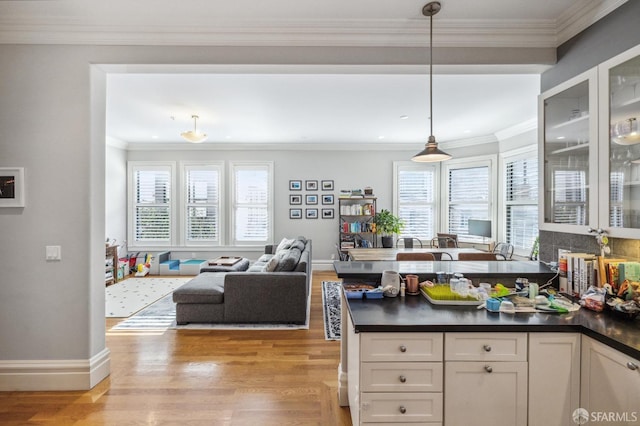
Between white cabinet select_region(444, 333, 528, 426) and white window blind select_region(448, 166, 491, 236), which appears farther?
white window blind select_region(448, 166, 491, 236)

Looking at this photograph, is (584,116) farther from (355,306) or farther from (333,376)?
(333,376)

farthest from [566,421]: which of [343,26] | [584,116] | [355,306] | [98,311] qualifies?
[98,311]

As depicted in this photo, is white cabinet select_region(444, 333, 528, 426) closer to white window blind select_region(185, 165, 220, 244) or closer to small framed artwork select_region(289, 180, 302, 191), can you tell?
small framed artwork select_region(289, 180, 302, 191)

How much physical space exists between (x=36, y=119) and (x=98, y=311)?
1628mm

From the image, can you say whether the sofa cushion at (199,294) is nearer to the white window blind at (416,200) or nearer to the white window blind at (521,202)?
the white window blind at (416,200)

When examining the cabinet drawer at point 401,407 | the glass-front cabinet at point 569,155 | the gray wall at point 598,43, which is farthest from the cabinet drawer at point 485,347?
the gray wall at point 598,43

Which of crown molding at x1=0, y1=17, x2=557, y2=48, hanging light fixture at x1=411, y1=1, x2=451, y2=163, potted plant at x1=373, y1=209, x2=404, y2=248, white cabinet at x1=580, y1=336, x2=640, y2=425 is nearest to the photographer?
white cabinet at x1=580, y1=336, x2=640, y2=425

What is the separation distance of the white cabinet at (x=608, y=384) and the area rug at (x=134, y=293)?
4694mm

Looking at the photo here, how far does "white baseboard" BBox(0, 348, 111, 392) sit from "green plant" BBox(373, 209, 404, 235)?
527 cm

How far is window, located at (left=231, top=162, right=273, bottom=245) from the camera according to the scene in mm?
6898

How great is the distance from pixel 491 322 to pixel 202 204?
6.44 m

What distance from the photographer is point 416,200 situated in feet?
23.0

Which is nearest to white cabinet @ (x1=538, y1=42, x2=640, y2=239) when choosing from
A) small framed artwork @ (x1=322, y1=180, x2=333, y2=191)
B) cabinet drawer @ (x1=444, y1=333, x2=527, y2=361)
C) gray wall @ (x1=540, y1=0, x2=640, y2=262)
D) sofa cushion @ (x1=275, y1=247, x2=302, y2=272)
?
gray wall @ (x1=540, y1=0, x2=640, y2=262)

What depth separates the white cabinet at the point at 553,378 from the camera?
152 centimetres
